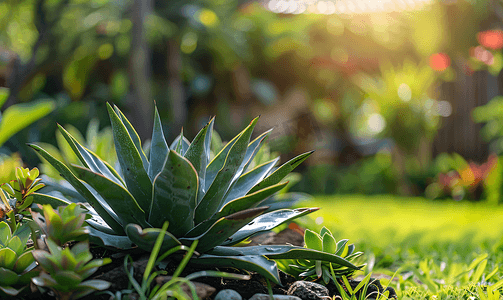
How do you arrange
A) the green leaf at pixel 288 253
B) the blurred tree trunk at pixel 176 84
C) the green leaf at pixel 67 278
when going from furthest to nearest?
1. the blurred tree trunk at pixel 176 84
2. the green leaf at pixel 288 253
3. the green leaf at pixel 67 278

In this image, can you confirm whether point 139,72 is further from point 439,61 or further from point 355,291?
point 355,291

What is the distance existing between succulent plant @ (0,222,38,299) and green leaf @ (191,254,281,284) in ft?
1.78

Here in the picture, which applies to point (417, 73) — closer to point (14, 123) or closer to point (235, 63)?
point (235, 63)

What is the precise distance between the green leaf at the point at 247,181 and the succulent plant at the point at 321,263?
1.06 ft

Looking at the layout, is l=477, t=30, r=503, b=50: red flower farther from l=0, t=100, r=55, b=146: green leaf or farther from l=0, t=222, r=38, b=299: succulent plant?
l=0, t=222, r=38, b=299: succulent plant

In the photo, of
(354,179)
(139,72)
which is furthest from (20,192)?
(354,179)

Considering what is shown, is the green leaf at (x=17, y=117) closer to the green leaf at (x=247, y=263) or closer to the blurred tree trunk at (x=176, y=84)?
the green leaf at (x=247, y=263)

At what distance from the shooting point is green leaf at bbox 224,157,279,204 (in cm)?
168

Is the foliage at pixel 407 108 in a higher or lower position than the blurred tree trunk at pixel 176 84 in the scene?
lower

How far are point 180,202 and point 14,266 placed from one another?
0.57 metres

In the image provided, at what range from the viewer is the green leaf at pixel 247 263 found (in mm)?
1289

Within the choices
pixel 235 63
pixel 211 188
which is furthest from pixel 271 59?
pixel 211 188

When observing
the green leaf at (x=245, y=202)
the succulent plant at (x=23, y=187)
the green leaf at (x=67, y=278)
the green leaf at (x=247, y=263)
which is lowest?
the green leaf at (x=247, y=263)

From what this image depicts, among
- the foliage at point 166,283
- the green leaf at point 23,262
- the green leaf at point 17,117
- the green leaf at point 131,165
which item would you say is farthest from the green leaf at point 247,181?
the green leaf at point 17,117
